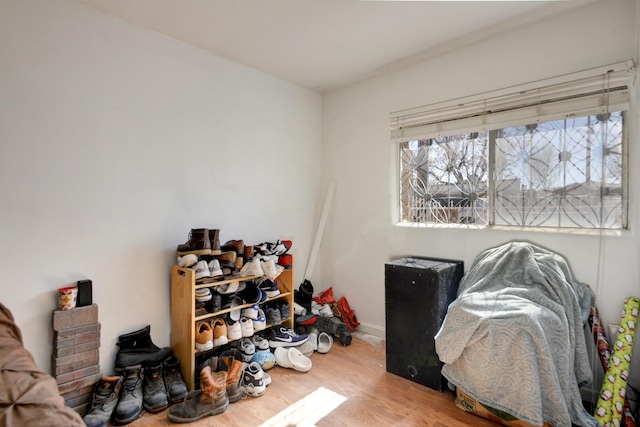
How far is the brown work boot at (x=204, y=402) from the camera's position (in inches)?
67.7

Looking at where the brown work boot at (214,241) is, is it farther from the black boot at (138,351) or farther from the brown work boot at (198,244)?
the black boot at (138,351)

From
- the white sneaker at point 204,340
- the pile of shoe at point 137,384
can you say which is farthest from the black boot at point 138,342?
the white sneaker at point 204,340

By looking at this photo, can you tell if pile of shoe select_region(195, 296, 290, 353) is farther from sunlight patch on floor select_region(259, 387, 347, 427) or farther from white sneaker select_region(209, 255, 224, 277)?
sunlight patch on floor select_region(259, 387, 347, 427)

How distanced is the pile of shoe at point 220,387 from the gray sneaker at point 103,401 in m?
0.30

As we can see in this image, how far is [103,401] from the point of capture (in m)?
1.72

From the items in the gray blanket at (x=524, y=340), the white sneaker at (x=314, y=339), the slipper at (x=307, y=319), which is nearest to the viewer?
the gray blanket at (x=524, y=340)

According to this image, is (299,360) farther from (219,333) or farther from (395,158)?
(395,158)

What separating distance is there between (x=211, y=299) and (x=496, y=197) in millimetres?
2054

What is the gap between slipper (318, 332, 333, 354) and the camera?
8.27 ft

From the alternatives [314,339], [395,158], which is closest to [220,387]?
[314,339]

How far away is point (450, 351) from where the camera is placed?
5.92ft

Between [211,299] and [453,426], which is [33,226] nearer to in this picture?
[211,299]

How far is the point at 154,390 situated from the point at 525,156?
270 centimetres

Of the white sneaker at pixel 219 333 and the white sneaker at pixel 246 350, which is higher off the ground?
the white sneaker at pixel 219 333
